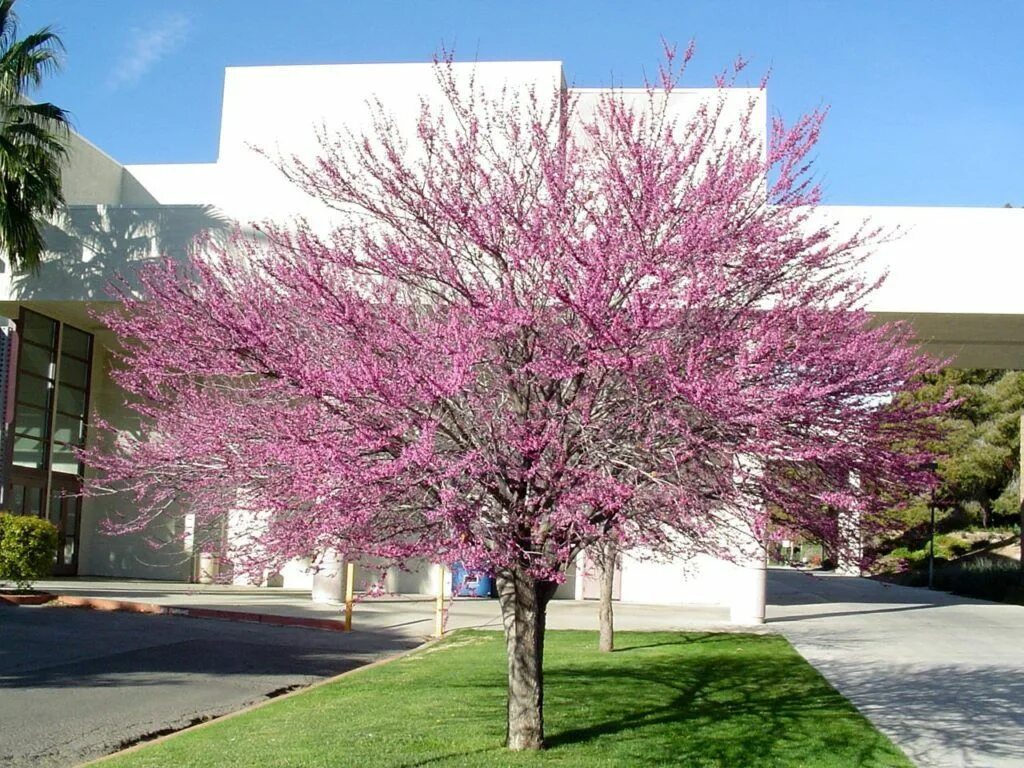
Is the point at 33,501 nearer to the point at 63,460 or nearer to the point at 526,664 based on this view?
the point at 63,460

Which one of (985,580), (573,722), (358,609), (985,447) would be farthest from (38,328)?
(985,447)

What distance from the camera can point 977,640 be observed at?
1717 centimetres

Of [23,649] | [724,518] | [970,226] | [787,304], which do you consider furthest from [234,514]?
[970,226]

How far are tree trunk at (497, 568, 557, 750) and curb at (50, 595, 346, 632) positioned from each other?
11603 millimetres

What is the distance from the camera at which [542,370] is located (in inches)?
281

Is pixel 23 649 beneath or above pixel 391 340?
beneath

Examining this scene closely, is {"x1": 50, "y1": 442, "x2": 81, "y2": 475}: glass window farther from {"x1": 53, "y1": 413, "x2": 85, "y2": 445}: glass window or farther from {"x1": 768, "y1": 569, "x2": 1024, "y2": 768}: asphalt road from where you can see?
{"x1": 768, "y1": 569, "x2": 1024, "y2": 768}: asphalt road

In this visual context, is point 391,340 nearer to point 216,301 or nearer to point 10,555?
point 216,301

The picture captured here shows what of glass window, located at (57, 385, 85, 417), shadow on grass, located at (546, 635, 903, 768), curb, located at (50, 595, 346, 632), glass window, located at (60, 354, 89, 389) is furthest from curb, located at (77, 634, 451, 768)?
glass window, located at (60, 354, 89, 389)

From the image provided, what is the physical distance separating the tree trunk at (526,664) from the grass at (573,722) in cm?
21

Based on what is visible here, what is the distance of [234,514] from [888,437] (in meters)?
5.13

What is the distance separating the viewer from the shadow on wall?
74.4 ft

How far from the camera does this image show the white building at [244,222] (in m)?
20.5

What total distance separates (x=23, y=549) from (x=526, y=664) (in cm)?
1450
